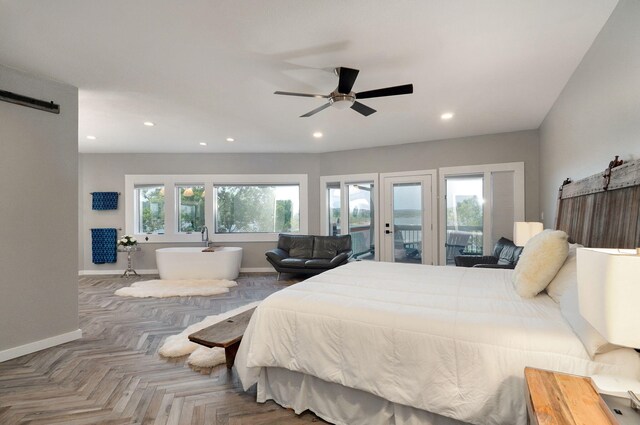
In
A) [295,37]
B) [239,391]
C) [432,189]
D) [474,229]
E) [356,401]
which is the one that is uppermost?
[295,37]

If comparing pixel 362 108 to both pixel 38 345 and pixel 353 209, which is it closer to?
pixel 353 209

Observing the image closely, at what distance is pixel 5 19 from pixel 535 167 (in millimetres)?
6194

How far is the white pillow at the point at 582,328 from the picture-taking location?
1197mm

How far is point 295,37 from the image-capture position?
2197 millimetres

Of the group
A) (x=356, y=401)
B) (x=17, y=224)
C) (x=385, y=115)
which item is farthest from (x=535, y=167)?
(x=17, y=224)

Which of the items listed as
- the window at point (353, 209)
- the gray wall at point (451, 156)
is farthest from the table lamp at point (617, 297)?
the window at point (353, 209)

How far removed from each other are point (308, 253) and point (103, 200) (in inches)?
178

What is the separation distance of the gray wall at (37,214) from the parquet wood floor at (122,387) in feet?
1.09

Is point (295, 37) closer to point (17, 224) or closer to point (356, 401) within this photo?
point (356, 401)

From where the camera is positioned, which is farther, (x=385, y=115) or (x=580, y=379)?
(x=385, y=115)

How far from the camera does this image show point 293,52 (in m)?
2.40

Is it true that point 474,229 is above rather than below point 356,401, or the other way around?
above

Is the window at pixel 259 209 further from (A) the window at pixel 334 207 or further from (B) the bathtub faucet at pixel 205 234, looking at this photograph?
(A) the window at pixel 334 207

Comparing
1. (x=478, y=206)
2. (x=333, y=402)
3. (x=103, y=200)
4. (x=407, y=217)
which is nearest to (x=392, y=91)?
(x=333, y=402)
